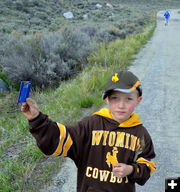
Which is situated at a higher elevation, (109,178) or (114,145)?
(114,145)

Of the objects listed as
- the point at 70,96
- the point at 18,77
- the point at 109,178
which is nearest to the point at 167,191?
the point at 109,178

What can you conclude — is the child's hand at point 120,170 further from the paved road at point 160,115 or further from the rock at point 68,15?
the rock at point 68,15

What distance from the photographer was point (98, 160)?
1.90 m

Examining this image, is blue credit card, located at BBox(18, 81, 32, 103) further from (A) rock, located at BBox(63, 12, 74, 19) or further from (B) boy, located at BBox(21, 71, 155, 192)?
(A) rock, located at BBox(63, 12, 74, 19)

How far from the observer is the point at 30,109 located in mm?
1598

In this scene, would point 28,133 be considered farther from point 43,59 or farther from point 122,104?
point 43,59

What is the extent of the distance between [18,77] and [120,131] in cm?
689

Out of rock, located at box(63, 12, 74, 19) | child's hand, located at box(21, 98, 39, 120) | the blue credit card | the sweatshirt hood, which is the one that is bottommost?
the sweatshirt hood

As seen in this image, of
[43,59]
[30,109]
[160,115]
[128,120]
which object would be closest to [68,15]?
[43,59]

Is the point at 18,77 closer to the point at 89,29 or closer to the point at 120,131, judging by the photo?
the point at 120,131

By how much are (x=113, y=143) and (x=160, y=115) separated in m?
3.65

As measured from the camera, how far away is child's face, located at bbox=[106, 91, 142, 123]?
1870mm

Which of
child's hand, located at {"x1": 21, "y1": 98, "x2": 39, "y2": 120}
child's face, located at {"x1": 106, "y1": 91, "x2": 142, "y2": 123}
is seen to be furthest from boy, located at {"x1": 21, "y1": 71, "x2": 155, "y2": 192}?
child's hand, located at {"x1": 21, "y1": 98, "x2": 39, "y2": 120}

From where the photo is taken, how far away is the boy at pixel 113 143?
1.84m
